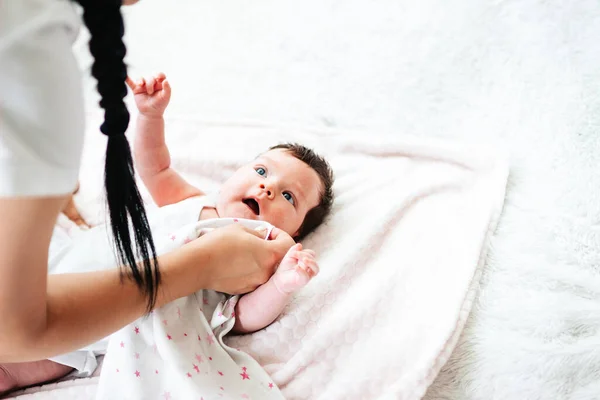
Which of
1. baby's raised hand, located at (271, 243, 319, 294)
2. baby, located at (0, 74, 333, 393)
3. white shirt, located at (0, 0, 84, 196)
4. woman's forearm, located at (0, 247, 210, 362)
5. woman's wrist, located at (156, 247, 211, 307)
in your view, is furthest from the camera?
baby, located at (0, 74, 333, 393)

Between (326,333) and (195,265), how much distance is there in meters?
0.27

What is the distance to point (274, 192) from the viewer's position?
1.06m

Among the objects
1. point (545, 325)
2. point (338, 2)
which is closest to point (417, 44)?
point (338, 2)

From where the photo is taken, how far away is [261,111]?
1.41m

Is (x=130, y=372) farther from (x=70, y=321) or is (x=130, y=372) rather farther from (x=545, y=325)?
(x=545, y=325)

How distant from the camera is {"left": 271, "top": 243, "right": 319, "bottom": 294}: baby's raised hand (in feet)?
2.81

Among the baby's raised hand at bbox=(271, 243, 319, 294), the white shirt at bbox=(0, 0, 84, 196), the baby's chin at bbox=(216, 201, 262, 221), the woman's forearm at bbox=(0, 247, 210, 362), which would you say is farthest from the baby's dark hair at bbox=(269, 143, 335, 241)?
the white shirt at bbox=(0, 0, 84, 196)

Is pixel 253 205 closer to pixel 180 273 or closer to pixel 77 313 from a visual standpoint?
pixel 180 273

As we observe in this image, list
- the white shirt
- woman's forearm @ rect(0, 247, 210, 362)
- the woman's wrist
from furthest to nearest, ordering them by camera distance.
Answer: the woman's wrist → woman's forearm @ rect(0, 247, 210, 362) → the white shirt

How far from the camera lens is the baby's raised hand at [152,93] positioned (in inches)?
42.4

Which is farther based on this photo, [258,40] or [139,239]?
[258,40]

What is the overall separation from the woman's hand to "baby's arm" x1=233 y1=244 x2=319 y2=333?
0.07 ft

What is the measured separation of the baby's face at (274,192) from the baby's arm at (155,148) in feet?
0.34

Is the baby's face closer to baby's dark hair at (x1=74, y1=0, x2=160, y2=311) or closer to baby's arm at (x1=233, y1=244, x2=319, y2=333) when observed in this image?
baby's arm at (x1=233, y1=244, x2=319, y2=333)
